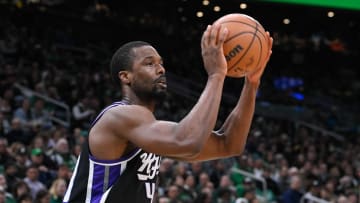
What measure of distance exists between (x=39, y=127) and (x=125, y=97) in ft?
28.2

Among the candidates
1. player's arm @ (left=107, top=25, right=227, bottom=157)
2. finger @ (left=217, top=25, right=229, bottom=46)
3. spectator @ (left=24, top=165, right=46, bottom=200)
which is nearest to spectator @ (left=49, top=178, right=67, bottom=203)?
spectator @ (left=24, top=165, right=46, bottom=200)

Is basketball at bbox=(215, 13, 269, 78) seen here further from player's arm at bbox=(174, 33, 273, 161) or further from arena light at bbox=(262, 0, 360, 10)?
arena light at bbox=(262, 0, 360, 10)

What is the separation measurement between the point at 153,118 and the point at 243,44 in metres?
0.66

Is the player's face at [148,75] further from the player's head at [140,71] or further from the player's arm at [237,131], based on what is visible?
the player's arm at [237,131]

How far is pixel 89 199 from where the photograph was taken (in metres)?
3.58

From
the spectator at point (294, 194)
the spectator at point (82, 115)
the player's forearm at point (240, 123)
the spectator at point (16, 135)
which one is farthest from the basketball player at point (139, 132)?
the spectator at point (82, 115)

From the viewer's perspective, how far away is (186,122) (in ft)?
11.0

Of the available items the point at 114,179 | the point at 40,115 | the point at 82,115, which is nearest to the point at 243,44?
the point at 114,179

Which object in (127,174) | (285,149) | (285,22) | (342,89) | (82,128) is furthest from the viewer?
(342,89)

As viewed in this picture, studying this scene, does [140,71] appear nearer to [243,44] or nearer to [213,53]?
[213,53]

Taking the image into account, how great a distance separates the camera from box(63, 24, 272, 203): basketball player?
Answer: 3.38m

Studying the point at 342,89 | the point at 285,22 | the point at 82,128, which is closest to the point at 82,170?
the point at 82,128

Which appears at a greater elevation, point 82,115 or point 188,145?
point 188,145

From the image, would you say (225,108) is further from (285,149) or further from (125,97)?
(125,97)
